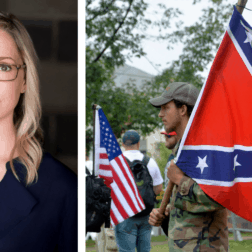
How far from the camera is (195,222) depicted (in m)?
2.10

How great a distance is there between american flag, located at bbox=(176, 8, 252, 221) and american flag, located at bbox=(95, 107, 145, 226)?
1.32m

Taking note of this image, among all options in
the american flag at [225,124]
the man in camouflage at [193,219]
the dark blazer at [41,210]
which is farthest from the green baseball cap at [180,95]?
the dark blazer at [41,210]

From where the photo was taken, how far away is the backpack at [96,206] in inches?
80.1

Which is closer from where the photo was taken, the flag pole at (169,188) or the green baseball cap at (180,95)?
the flag pole at (169,188)

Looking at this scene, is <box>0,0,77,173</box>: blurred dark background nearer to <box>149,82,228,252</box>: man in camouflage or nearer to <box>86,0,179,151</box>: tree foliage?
<box>149,82,228,252</box>: man in camouflage

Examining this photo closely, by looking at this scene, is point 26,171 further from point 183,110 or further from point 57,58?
point 183,110

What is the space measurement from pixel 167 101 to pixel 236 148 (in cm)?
64

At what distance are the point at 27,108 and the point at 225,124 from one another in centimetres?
111

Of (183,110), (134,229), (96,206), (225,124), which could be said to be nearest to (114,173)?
(134,229)

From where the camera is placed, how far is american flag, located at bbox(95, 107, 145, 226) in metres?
3.25

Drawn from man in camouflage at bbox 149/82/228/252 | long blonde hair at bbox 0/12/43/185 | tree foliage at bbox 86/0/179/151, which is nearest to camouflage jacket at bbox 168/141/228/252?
man in camouflage at bbox 149/82/228/252

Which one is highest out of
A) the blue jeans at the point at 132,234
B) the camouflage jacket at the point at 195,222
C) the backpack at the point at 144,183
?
the camouflage jacket at the point at 195,222

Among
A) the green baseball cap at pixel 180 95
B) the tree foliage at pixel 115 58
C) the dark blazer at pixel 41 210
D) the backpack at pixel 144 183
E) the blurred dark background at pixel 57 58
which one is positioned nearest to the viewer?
the dark blazer at pixel 41 210

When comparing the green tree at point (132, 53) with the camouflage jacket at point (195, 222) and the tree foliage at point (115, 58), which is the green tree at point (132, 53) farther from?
the camouflage jacket at point (195, 222)
